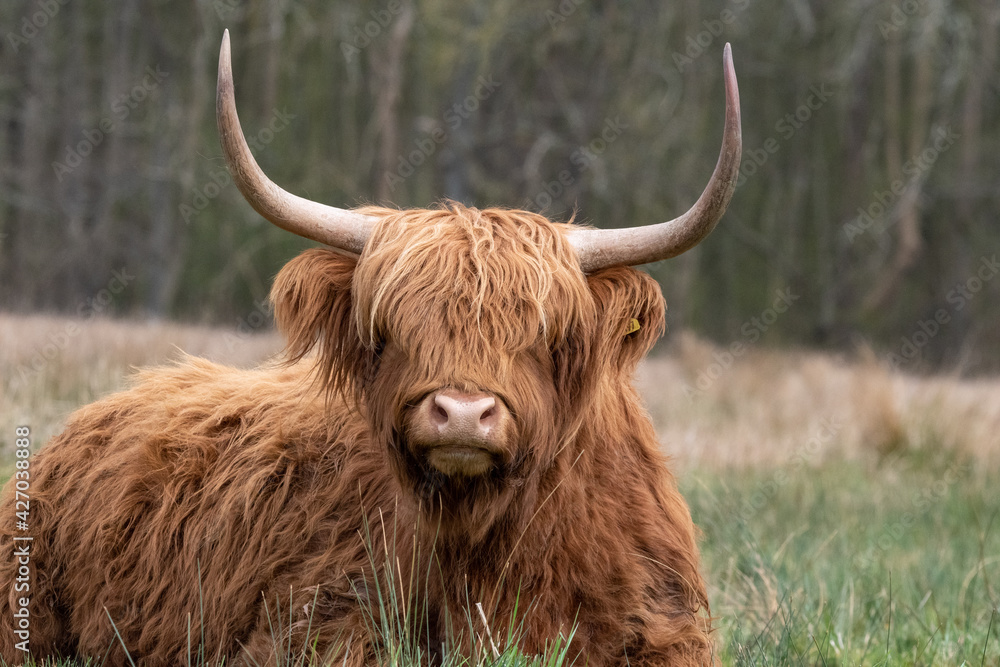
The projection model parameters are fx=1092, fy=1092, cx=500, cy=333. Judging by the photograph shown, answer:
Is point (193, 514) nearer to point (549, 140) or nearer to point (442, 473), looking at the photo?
point (442, 473)

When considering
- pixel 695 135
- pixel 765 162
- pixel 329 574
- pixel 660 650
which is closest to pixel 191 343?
pixel 329 574

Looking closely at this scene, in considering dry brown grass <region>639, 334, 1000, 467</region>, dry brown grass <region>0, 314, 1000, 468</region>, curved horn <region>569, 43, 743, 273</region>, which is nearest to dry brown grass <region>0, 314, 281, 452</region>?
dry brown grass <region>0, 314, 1000, 468</region>

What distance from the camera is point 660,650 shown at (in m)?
2.58

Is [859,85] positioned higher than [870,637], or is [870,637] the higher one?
[859,85]

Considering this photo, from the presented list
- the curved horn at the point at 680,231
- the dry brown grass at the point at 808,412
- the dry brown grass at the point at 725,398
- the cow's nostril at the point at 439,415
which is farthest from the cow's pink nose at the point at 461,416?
the dry brown grass at the point at 808,412

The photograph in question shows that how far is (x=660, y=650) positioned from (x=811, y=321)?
15925mm

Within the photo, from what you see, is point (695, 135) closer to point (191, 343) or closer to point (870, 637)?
point (191, 343)

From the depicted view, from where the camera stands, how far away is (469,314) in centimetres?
237

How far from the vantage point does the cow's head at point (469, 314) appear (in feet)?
7.47

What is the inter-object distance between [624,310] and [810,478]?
13.6 feet

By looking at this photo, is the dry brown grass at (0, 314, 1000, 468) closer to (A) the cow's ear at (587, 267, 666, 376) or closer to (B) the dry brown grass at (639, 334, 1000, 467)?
(B) the dry brown grass at (639, 334, 1000, 467)

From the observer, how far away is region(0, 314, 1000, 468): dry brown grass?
584 centimetres

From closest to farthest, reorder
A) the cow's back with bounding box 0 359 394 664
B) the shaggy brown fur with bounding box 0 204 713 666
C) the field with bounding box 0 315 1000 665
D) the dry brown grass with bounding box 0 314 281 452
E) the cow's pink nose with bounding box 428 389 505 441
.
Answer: the cow's pink nose with bounding box 428 389 505 441
the shaggy brown fur with bounding box 0 204 713 666
the cow's back with bounding box 0 359 394 664
the field with bounding box 0 315 1000 665
the dry brown grass with bounding box 0 314 281 452

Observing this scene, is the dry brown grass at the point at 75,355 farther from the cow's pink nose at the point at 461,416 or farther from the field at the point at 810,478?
the cow's pink nose at the point at 461,416
